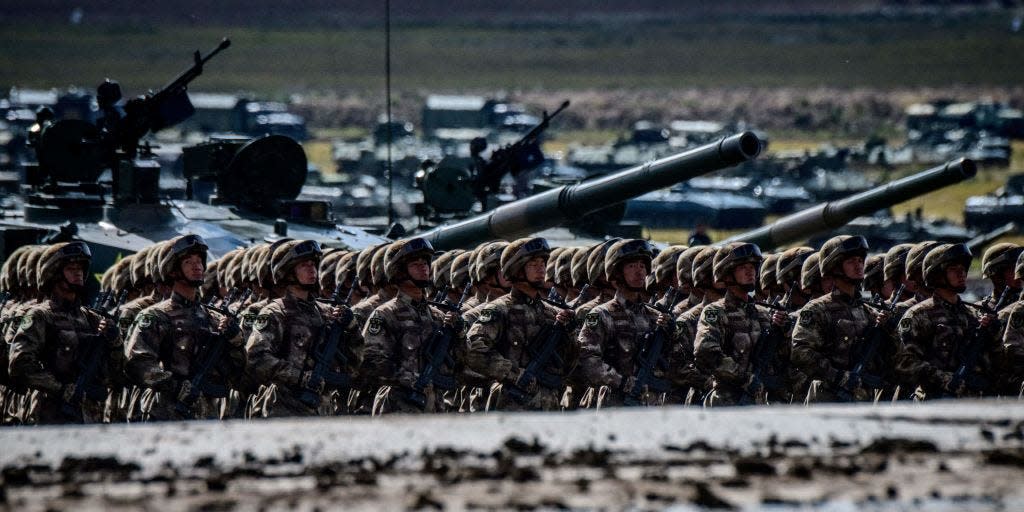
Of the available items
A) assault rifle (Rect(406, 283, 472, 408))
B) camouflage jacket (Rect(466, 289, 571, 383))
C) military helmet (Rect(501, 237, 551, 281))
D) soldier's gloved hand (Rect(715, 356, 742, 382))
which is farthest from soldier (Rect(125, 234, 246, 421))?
soldier's gloved hand (Rect(715, 356, 742, 382))

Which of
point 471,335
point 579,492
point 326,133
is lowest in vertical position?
point 326,133

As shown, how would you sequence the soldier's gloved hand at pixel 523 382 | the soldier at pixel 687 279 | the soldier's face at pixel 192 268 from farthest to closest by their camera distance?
the soldier at pixel 687 279, the soldier's face at pixel 192 268, the soldier's gloved hand at pixel 523 382

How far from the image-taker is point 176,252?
517 inches

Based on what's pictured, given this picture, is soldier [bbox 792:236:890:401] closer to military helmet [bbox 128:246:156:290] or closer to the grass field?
military helmet [bbox 128:246:156:290]

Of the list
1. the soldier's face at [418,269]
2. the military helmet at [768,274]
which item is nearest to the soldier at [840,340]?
the military helmet at [768,274]

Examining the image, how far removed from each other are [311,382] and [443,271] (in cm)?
287

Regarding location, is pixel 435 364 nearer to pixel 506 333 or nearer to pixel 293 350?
pixel 506 333

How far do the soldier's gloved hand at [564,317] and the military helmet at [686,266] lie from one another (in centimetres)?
180

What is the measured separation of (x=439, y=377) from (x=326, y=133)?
5933 cm

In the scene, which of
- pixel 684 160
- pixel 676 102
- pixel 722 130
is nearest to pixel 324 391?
pixel 684 160

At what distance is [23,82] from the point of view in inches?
2778

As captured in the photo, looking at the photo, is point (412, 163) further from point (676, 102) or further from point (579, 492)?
point (579, 492)

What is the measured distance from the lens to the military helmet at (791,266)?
595 inches

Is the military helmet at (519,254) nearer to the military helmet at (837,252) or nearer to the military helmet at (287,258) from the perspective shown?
the military helmet at (287,258)
